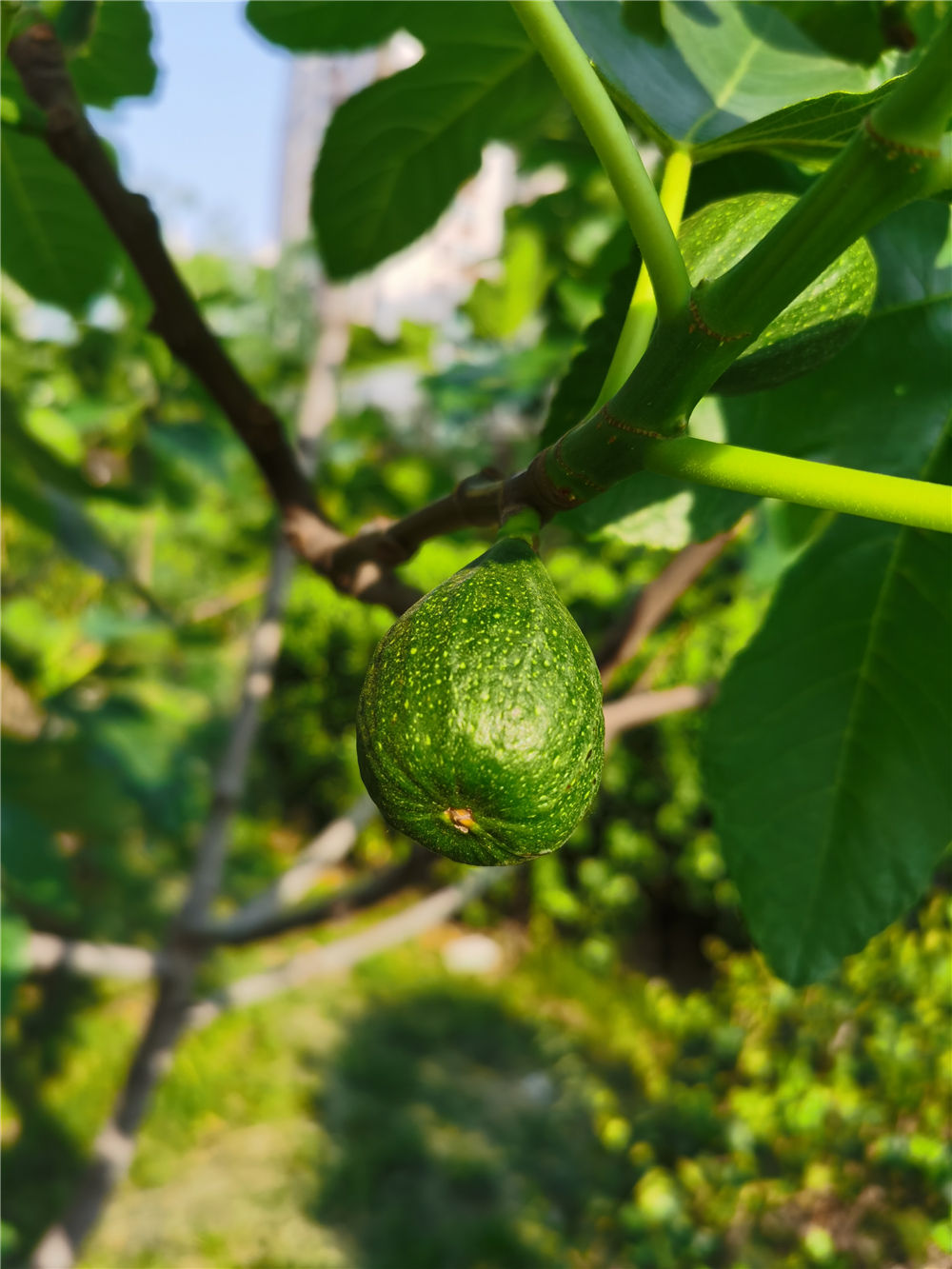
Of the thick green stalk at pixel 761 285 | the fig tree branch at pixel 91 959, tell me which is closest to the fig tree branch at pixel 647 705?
the thick green stalk at pixel 761 285

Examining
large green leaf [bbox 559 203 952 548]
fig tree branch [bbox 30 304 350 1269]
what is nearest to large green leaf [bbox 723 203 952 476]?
large green leaf [bbox 559 203 952 548]

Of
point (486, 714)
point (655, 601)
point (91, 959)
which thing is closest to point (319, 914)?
point (91, 959)

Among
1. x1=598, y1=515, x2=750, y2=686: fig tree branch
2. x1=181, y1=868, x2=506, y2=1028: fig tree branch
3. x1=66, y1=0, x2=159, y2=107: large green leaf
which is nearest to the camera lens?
x1=66, y1=0, x2=159, y2=107: large green leaf

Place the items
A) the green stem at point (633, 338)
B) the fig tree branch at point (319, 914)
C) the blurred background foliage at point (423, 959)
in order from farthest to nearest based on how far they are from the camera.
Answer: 1. the blurred background foliage at point (423, 959)
2. the fig tree branch at point (319, 914)
3. the green stem at point (633, 338)

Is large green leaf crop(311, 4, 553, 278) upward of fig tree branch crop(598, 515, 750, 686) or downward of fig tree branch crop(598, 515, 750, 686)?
upward

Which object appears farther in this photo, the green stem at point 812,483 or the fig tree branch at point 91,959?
Result: the fig tree branch at point 91,959

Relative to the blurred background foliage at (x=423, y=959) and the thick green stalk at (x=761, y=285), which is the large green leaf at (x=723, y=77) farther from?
the thick green stalk at (x=761, y=285)

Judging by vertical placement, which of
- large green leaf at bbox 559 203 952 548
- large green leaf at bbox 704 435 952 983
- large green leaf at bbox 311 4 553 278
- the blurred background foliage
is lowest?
the blurred background foliage

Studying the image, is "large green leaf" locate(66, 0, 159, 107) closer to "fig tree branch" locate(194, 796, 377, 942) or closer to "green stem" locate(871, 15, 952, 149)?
"green stem" locate(871, 15, 952, 149)
